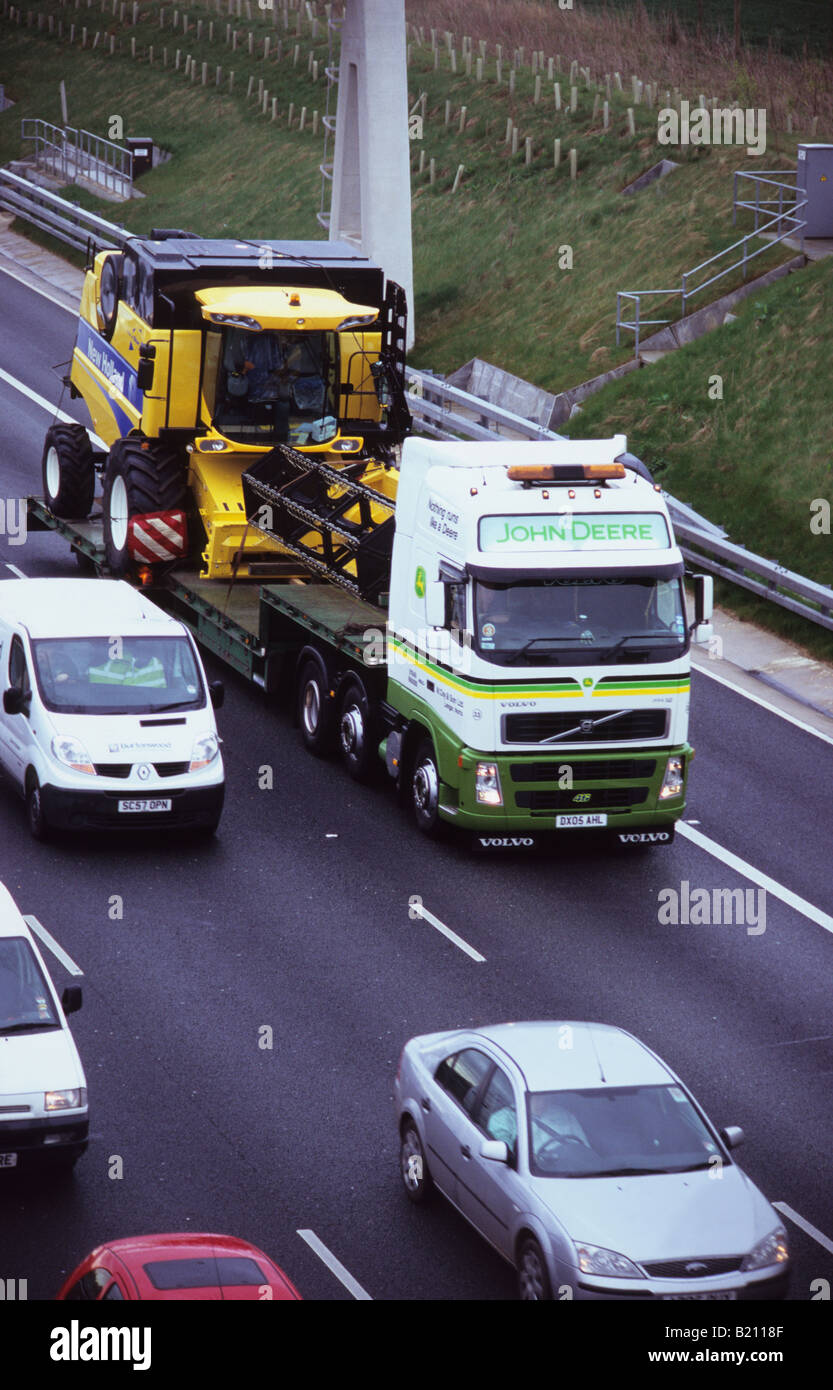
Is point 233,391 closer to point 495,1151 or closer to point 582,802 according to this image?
point 582,802

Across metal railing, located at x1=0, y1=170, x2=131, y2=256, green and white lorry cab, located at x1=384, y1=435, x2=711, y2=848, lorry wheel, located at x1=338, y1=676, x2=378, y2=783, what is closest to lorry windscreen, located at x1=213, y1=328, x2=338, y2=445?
lorry wheel, located at x1=338, y1=676, x2=378, y2=783

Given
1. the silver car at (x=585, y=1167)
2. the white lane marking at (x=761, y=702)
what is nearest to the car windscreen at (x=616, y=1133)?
the silver car at (x=585, y=1167)

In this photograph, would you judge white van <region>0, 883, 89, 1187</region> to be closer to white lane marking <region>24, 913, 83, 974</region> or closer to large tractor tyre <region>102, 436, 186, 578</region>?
white lane marking <region>24, 913, 83, 974</region>

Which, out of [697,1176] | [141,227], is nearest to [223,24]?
[141,227]

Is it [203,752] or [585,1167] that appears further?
[203,752]

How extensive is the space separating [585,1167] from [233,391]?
46.2 ft

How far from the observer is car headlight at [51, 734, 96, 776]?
18.0 metres

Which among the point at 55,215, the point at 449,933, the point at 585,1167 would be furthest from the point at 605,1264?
the point at 55,215

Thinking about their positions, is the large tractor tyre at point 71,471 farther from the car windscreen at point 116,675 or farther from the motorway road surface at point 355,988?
the car windscreen at point 116,675

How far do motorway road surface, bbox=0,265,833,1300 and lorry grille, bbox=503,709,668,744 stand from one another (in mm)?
1364

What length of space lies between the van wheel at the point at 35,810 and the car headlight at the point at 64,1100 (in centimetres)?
599

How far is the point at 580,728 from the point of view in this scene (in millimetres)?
18000

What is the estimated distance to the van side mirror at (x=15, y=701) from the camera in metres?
18.7

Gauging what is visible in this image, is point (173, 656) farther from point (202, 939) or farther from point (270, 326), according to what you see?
point (270, 326)
